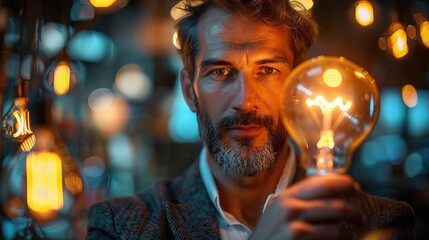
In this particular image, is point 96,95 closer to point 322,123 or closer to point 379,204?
point 379,204

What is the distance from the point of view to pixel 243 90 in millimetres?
1683

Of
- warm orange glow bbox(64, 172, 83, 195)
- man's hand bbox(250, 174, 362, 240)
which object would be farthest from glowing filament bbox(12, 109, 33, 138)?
man's hand bbox(250, 174, 362, 240)

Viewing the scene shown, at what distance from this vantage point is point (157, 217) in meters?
1.90

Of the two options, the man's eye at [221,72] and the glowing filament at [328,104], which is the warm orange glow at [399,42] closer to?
the man's eye at [221,72]

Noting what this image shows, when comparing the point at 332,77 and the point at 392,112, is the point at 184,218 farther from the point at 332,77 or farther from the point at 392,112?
the point at 392,112

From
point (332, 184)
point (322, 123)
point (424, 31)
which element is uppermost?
point (424, 31)

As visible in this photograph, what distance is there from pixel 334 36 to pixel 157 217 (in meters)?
2.72

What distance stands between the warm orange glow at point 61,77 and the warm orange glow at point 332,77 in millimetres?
1509

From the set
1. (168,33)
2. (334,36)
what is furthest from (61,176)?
(168,33)

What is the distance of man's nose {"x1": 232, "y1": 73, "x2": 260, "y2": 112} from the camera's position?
1678 mm

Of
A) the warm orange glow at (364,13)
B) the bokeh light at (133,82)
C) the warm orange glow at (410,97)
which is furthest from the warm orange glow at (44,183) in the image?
the bokeh light at (133,82)

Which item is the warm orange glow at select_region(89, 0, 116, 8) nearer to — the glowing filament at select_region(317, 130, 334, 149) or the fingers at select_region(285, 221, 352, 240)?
the glowing filament at select_region(317, 130, 334, 149)

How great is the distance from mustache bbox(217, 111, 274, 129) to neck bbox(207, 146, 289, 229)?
0.22 metres

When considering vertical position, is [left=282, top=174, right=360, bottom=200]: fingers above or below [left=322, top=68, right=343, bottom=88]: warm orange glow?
below
